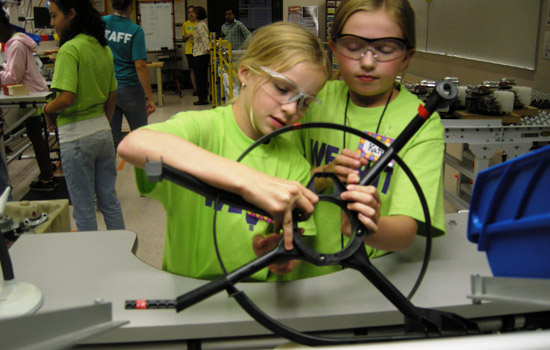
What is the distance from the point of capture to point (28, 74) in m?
3.83

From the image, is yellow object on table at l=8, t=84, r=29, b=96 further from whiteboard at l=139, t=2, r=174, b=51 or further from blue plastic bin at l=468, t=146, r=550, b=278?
whiteboard at l=139, t=2, r=174, b=51

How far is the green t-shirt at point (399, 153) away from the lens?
3.19 ft

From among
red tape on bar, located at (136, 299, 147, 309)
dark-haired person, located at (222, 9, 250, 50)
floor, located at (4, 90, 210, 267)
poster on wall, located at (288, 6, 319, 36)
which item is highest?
poster on wall, located at (288, 6, 319, 36)

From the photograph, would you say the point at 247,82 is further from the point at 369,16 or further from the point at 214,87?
the point at 214,87

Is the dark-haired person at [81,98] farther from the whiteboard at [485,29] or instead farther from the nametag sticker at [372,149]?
the whiteboard at [485,29]

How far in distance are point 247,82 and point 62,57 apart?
1.69 metres

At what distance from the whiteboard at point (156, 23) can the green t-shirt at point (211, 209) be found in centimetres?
902

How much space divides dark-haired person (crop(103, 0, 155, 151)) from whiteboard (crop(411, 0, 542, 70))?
3628 mm

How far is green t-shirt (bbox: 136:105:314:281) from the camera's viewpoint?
986 millimetres

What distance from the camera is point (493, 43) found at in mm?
5469

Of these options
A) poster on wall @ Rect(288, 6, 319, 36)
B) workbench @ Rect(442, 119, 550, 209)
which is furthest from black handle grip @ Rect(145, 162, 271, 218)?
poster on wall @ Rect(288, 6, 319, 36)

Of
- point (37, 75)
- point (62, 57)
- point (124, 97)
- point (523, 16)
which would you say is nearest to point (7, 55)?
point (37, 75)

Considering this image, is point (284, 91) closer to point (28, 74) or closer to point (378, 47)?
point (378, 47)

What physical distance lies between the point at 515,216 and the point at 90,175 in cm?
228
